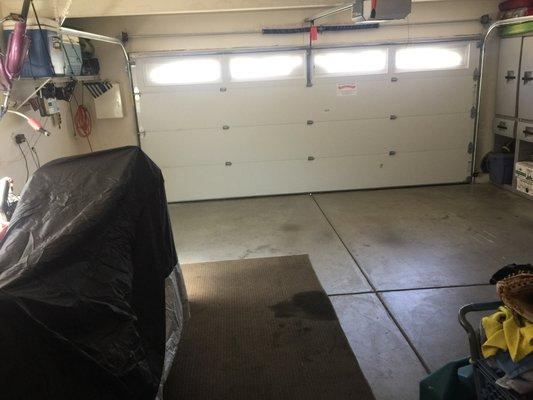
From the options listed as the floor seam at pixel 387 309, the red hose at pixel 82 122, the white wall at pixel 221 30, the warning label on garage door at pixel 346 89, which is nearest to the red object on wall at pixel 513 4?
the white wall at pixel 221 30

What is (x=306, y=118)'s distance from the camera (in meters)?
5.90

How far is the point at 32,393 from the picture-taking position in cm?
121

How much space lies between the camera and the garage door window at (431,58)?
579 cm

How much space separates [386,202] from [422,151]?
1.03 m

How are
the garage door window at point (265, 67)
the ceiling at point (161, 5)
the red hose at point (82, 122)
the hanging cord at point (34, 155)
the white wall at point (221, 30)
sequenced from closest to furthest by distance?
the hanging cord at point (34, 155), the ceiling at point (161, 5), the white wall at point (221, 30), the red hose at point (82, 122), the garage door window at point (265, 67)

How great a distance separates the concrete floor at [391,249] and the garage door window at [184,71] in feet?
5.11

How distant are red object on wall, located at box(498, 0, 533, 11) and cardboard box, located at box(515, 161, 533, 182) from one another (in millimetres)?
1793

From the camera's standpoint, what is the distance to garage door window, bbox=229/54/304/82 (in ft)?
18.6

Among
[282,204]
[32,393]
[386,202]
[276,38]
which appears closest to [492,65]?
[386,202]

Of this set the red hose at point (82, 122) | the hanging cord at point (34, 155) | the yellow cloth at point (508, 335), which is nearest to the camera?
the yellow cloth at point (508, 335)

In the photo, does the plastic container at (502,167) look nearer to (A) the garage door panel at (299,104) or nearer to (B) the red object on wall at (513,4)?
(A) the garage door panel at (299,104)

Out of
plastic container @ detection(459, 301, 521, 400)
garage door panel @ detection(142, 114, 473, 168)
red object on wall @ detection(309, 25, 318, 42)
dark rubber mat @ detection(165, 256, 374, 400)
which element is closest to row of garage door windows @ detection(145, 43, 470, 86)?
red object on wall @ detection(309, 25, 318, 42)

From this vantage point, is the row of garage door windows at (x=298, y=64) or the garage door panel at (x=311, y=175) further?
the garage door panel at (x=311, y=175)

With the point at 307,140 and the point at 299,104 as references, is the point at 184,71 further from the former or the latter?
the point at 307,140
